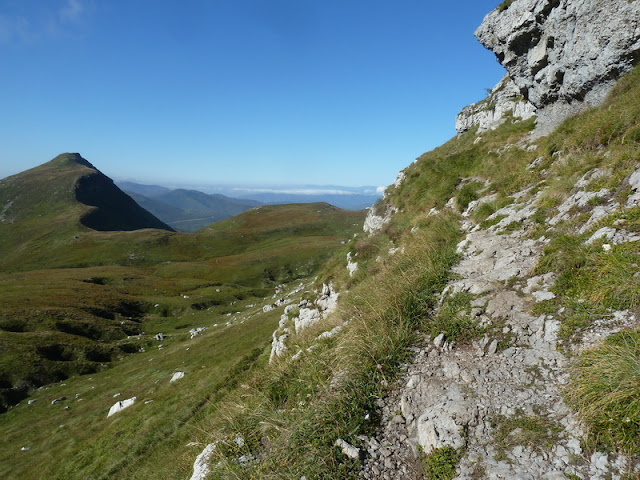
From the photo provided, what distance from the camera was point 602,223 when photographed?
887 centimetres

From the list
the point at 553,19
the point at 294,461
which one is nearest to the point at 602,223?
the point at 294,461

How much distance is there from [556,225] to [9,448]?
57748 millimetres

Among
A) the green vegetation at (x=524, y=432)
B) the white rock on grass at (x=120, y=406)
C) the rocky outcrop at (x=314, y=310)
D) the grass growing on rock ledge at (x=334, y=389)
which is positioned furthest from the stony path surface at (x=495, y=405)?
the white rock on grass at (x=120, y=406)

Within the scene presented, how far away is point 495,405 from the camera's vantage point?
6184mm

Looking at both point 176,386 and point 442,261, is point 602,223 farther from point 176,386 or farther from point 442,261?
point 176,386

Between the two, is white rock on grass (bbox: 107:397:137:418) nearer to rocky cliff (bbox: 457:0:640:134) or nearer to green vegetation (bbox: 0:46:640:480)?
green vegetation (bbox: 0:46:640:480)

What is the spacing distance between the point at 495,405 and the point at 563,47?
78.7 feet

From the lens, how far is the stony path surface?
16.8 ft

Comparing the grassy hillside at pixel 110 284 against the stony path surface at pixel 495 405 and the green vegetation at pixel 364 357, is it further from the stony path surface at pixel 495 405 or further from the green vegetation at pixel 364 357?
the stony path surface at pixel 495 405

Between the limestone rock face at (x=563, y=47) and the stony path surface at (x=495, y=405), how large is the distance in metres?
16.9

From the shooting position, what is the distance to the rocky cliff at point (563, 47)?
1686cm

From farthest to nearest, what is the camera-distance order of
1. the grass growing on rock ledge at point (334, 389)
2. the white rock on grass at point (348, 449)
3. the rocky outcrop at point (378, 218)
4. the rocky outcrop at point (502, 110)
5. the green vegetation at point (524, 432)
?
the rocky outcrop at point (378, 218), the rocky outcrop at point (502, 110), the grass growing on rock ledge at point (334, 389), the white rock on grass at point (348, 449), the green vegetation at point (524, 432)

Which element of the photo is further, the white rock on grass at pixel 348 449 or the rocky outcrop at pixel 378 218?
the rocky outcrop at pixel 378 218

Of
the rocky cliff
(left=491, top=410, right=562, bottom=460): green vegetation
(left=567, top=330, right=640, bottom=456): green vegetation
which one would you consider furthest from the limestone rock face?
(left=491, top=410, right=562, bottom=460): green vegetation
